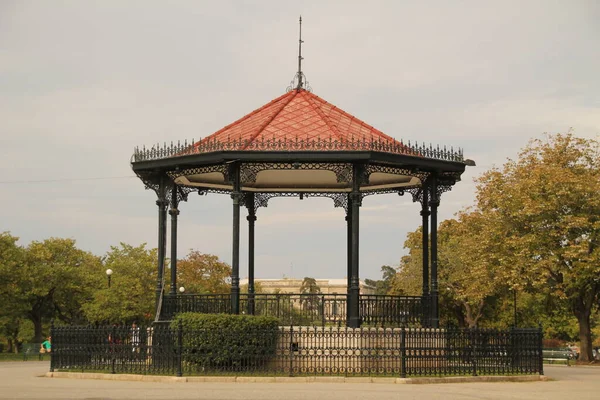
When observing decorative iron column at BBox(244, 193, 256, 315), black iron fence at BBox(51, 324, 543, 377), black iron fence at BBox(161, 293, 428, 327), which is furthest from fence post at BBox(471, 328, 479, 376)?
decorative iron column at BBox(244, 193, 256, 315)

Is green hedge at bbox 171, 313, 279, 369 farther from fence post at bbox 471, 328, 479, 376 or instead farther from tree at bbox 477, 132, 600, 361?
tree at bbox 477, 132, 600, 361

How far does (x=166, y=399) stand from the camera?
16875 millimetres

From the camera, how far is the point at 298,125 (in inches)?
1029

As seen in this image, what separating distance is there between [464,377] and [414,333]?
1.67 metres

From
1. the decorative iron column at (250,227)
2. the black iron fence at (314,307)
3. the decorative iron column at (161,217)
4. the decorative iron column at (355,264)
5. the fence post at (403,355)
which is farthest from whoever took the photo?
the decorative iron column at (250,227)

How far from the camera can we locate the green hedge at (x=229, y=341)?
874 inches

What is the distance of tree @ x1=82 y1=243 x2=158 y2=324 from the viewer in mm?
59938

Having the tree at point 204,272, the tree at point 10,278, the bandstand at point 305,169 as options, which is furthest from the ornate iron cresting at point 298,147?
the tree at point 204,272

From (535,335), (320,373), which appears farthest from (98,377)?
(535,335)

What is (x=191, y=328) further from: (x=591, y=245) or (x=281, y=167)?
(x=591, y=245)

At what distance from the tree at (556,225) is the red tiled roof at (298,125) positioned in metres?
17.0

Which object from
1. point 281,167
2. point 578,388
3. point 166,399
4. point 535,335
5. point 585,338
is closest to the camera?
point 166,399

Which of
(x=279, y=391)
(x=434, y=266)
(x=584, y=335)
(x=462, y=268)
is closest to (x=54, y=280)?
(x=462, y=268)

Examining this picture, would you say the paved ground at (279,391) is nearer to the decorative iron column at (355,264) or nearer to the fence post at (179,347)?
the fence post at (179,347)
